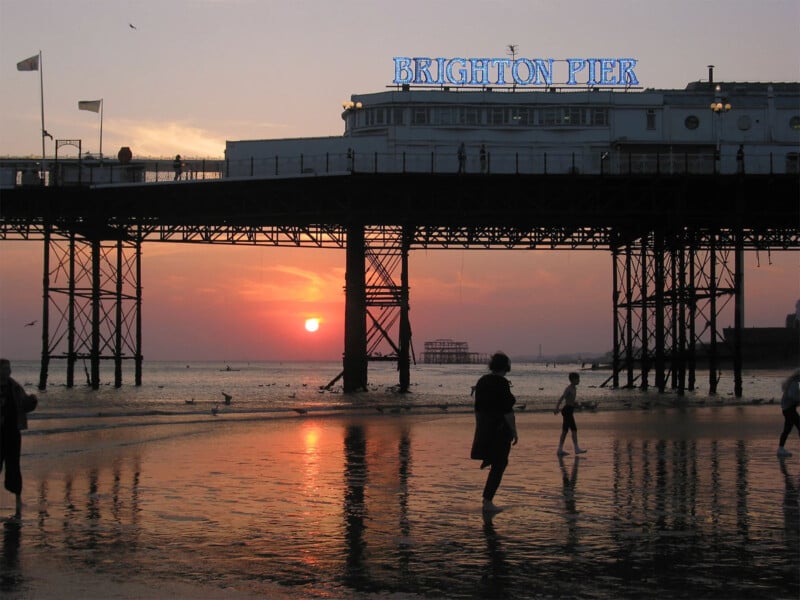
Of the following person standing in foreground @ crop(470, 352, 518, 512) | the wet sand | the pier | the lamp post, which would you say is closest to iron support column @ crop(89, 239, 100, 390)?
the pier

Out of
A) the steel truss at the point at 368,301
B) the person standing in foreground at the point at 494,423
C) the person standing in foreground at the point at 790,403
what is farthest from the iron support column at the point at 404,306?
the person standing in foreground at the point at 494,423

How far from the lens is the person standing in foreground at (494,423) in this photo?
13.3m

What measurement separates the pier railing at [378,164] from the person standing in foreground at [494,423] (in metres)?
39.2

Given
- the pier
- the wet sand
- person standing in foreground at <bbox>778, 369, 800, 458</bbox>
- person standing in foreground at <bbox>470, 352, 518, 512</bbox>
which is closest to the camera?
the wet sand

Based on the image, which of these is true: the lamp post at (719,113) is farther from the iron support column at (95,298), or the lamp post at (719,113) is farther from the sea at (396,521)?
the sea at (396,521)

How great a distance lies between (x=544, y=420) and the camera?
109 ft

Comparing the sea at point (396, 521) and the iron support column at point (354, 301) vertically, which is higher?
the iron support column at point (354, 301)

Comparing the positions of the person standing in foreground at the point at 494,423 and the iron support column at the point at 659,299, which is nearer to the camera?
the person standing in foreground at the point at 494,423

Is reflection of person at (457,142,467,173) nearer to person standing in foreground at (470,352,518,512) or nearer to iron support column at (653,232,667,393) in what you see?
iron support column at (653,232,667,393)

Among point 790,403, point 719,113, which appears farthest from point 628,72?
point 790,403

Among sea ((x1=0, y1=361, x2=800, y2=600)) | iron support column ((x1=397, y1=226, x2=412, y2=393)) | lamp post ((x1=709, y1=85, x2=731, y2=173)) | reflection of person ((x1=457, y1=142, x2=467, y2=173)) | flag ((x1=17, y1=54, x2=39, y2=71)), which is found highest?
flag ((x1=17, y1=54, x2=39, y2=71))

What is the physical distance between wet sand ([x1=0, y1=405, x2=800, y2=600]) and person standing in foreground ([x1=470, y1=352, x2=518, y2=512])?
531 mm

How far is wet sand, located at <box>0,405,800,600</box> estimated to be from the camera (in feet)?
30.9

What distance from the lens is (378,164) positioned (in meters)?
59.3
